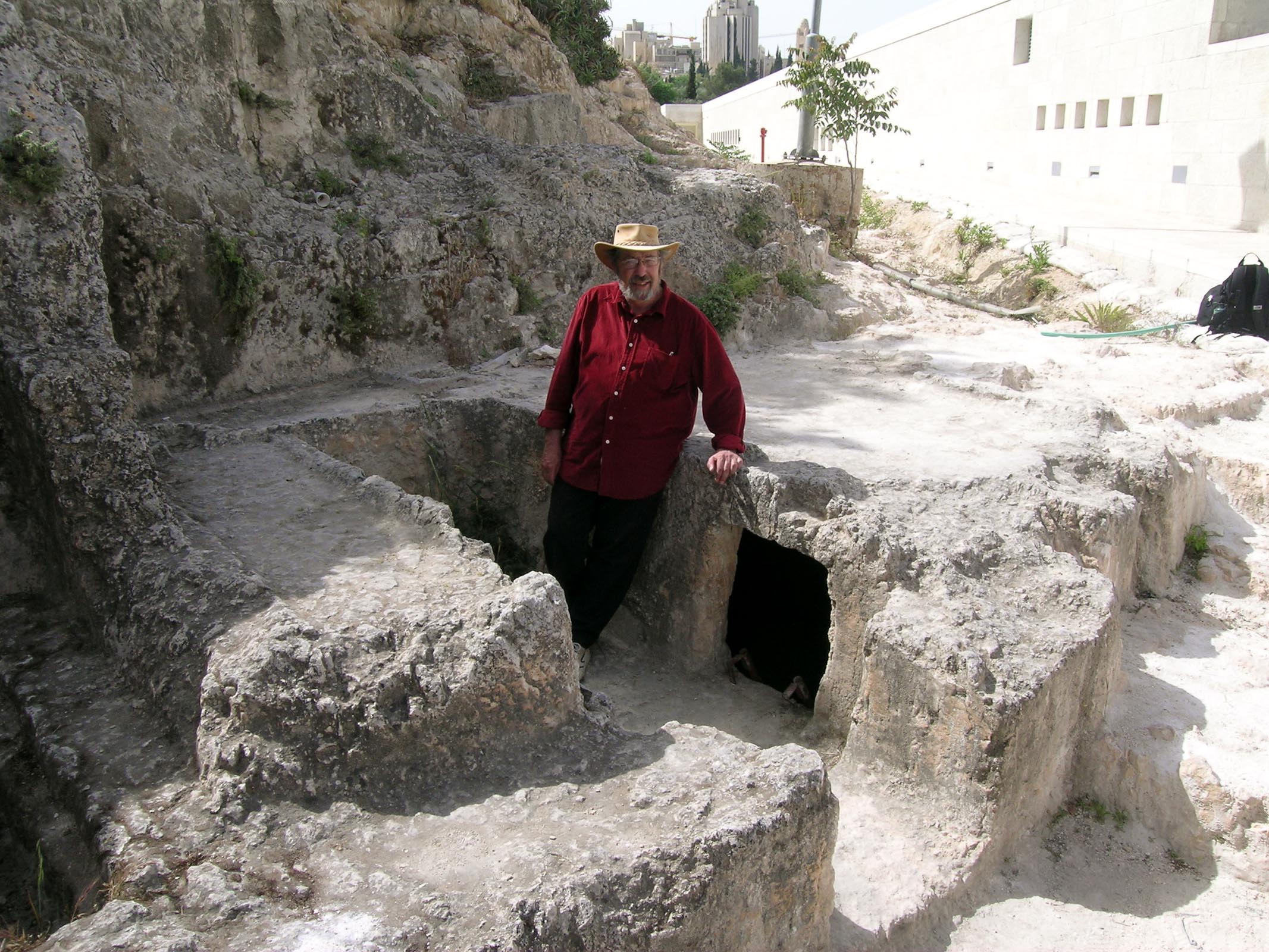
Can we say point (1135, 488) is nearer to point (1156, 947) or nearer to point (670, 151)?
point (1156, 947)

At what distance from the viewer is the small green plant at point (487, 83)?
9.85 m

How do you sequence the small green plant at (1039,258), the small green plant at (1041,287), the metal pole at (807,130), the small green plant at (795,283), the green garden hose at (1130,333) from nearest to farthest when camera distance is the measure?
the small green plant at (795,283) → the green garden hose at (1130,333) → the small green plant at (1041,287) → the small green plant at (1039,258) → the metal pole at (807,130)

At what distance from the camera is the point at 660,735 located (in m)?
3.07

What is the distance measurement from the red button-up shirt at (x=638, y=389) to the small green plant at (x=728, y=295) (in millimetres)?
3326

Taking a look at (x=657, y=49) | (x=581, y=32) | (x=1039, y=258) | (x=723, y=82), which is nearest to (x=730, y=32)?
(x=657, y=49)

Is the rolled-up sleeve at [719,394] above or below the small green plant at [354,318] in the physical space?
below

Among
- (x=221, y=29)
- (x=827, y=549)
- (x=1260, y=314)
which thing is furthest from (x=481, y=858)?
(x=1260, y=314)

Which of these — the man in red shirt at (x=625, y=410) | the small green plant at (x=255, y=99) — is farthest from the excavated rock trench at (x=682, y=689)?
the small green plant at (x=255, y=99)

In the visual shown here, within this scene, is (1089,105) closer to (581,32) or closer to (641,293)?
(581,32)

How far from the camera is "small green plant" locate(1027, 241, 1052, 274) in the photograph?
11.9m

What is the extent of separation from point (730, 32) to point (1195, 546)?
98.3m

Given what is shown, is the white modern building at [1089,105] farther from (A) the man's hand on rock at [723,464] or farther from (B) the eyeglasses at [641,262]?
(B) the eyeglasses at [641,262]

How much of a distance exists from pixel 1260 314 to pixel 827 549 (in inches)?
264

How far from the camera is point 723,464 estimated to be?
4363 mm
